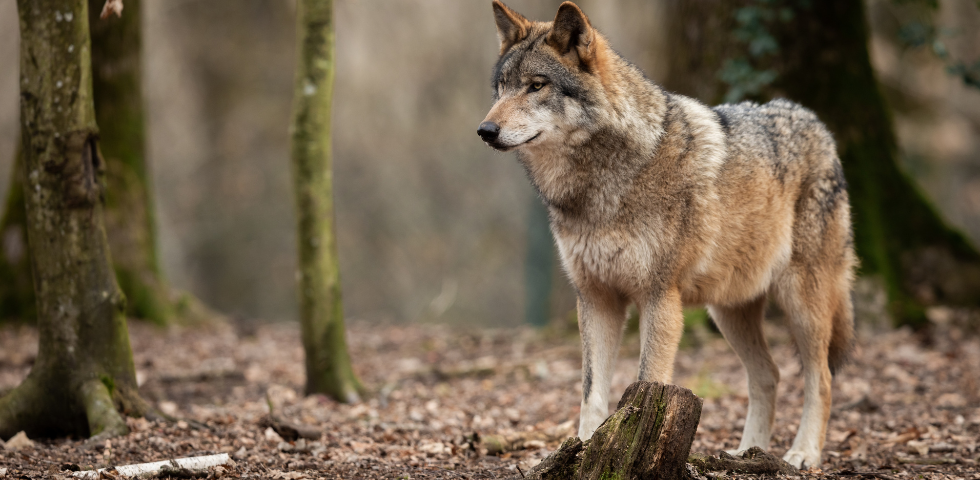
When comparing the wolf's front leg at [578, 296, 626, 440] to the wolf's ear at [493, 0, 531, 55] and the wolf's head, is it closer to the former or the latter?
the wolf's head

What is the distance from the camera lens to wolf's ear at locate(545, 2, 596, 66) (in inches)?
153

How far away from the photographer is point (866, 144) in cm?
802

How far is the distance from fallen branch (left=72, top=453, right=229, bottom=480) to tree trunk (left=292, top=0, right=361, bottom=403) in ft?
7.81

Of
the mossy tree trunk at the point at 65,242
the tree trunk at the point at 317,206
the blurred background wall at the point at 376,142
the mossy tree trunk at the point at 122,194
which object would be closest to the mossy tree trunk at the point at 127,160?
the mossy tree trunk at the point at 122,194

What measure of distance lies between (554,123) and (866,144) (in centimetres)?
554

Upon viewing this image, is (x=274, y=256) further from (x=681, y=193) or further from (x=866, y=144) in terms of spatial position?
(x=681, y=193)

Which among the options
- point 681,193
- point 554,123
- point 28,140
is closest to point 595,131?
point 554,123

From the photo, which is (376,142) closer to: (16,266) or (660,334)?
(16,266)

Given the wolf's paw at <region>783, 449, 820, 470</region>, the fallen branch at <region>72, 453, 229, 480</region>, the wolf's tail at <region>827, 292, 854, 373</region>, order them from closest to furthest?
the fallen branch at <region>72, 453, 229, 480</region>
the wolf's paw at <region>783, 449, 820, 470</region>
the wolf's tail at <region>827, 292, 854, 373</region>

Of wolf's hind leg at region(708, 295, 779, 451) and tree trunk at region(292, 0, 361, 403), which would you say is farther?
Result: tree trunk at region(292, 0, 361, 403)

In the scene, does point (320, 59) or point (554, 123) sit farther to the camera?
point (320, 59)

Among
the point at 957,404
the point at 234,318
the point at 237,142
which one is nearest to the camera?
the point at 957,404

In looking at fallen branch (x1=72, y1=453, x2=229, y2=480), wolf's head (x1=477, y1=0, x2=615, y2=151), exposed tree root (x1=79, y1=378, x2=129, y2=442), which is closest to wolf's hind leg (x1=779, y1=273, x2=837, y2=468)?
wolf's head (x1=477, y1=0, x2=615, y2=151)

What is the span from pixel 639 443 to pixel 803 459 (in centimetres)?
182
